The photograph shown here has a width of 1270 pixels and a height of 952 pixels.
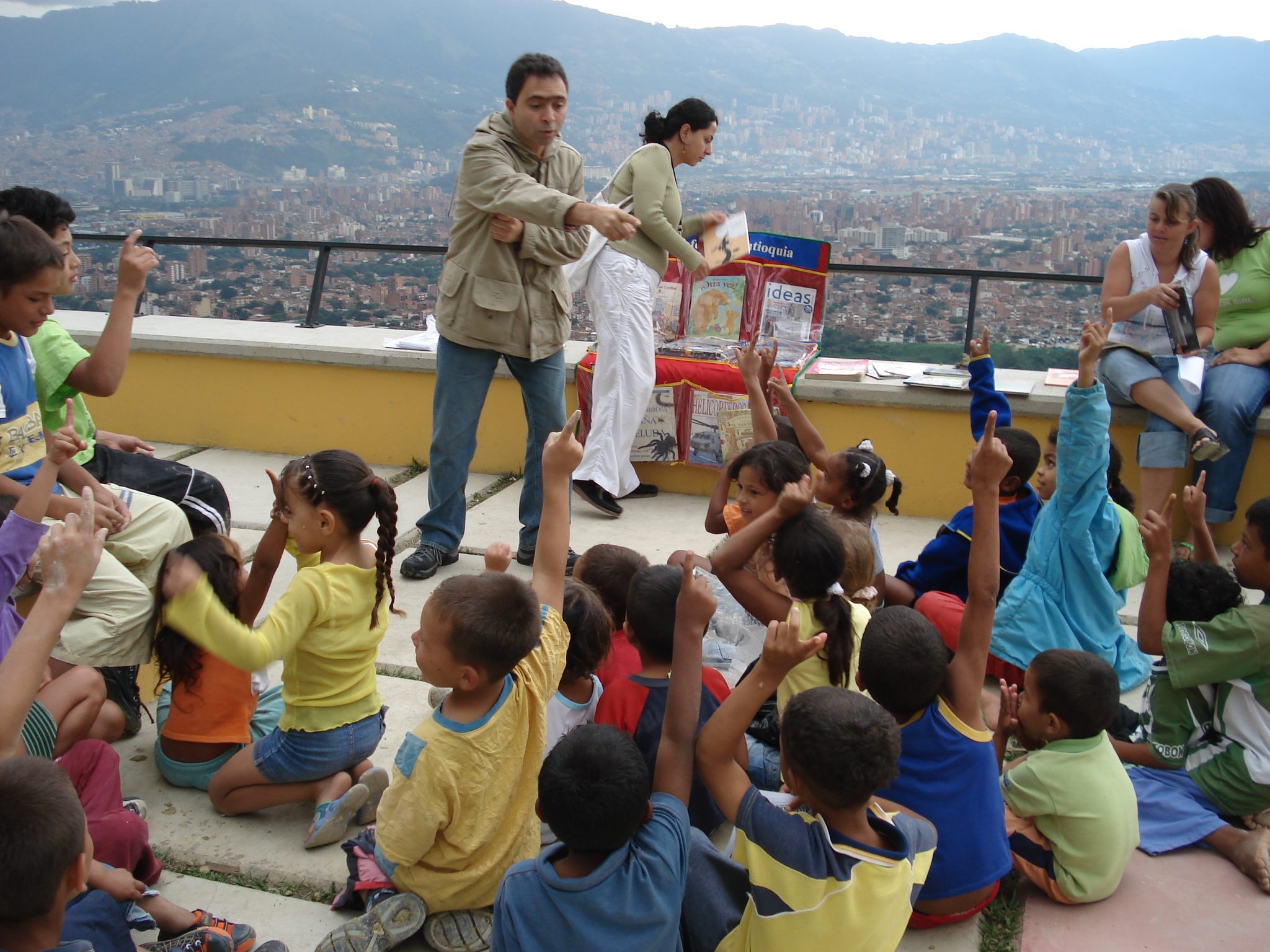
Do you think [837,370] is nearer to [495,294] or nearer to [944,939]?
[495,294]

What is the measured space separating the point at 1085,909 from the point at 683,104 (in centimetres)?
393

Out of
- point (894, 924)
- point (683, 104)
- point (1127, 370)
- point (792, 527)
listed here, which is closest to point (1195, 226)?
point (1127, 370)

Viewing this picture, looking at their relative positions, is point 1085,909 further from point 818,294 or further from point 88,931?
point 818,294

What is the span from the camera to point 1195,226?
187 inches

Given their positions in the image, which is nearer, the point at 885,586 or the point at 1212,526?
the point at 885,586

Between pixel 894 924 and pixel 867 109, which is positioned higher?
pixel 867 109

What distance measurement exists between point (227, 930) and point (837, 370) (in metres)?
4.19

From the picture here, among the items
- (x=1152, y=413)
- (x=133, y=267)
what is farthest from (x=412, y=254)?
(x=1152, y=413)

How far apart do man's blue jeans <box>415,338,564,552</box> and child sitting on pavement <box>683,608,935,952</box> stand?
2.55 metres

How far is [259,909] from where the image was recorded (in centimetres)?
249

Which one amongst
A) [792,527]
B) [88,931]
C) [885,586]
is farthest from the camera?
[885,586]

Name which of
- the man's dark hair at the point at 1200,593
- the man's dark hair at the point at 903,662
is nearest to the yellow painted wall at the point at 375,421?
the man's dark hair at the point at 1200,593

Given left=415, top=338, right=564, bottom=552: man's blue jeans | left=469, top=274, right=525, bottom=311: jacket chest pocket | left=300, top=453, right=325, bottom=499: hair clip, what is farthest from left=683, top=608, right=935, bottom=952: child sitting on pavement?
left=469, top=274, right=525, bottom=311: jacket chest pocket

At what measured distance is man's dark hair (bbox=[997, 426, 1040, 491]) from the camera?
145 inches
